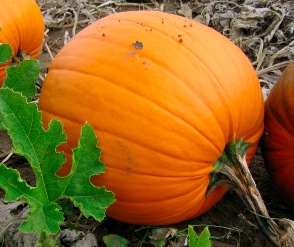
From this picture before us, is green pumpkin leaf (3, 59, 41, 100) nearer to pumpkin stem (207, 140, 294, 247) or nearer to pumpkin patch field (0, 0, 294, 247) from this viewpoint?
pumpkin patch field (0, 0, 294, 247)

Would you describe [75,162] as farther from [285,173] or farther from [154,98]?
[285,173]

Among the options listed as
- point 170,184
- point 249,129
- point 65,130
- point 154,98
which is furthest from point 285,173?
point 65,130

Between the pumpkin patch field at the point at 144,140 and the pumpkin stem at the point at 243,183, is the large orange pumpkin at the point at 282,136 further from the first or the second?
the pumpkin stem at the point at 243,183

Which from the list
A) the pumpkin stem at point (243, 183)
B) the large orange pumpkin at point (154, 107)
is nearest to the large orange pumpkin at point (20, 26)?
the large orange pumpkin at point (154, 107)

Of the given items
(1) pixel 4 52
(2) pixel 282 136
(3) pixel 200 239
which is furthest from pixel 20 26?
(3) pixel 200 239

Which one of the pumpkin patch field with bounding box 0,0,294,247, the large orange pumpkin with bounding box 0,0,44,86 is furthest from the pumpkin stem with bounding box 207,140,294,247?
the large orange pumpkin with bounding box 0,0,44,86

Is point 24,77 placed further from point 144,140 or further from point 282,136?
point 282,136
